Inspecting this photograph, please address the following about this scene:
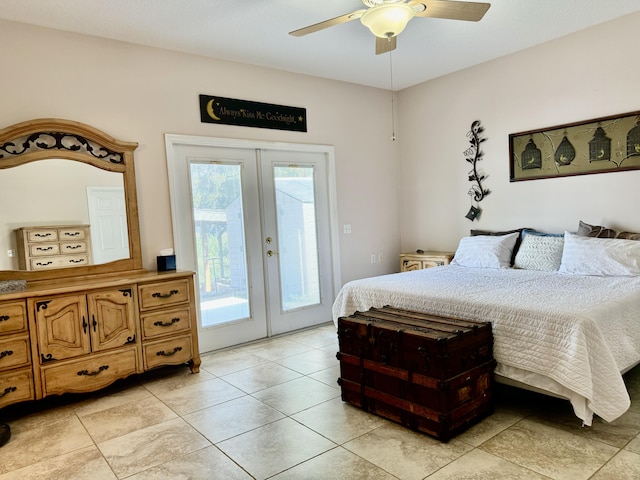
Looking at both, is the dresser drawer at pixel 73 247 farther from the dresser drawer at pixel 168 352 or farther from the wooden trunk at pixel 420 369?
the wooden trunk at pixel 420 369

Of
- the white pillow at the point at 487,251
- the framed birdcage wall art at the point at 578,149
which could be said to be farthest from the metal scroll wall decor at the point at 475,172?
the white pillow at the point at 487,251

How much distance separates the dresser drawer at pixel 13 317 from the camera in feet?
9.37

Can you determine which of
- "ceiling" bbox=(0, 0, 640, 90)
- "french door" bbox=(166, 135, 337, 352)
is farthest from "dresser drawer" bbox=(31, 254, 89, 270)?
"ceiling" bbox=(0, 0, 640, 90)

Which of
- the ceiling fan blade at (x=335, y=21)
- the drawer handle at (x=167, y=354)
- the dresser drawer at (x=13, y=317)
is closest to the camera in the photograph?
the ceiling fan blade at (x=335, y=21)

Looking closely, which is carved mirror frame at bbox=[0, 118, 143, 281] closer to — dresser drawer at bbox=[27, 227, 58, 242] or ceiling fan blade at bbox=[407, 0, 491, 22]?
dresser drawer at bbox=[27, 227, 58, 242]

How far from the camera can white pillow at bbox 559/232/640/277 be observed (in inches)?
130

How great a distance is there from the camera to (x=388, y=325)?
270 centimetres

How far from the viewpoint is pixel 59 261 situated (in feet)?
11.1

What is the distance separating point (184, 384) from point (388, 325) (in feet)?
5.96

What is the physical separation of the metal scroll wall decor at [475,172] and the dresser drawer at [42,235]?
A: 13.4ft

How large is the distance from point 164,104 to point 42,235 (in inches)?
59.9

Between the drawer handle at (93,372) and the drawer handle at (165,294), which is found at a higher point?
the drawer handle at (165,294)

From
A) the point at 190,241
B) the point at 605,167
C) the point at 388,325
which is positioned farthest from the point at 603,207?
the point at 190,241

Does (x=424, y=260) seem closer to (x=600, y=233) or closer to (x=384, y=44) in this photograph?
(x=600, y=233)
